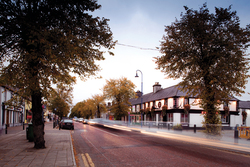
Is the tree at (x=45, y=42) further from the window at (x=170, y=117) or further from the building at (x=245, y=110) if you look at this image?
the building at (x=245, y=110)

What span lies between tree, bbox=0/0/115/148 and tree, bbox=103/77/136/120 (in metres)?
38.5

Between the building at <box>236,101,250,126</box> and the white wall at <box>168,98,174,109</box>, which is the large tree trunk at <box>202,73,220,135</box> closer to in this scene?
the white wall at <box>168,98,174,109</box>

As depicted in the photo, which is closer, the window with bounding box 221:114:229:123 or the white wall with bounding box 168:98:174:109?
the white wall with bounding box 168:98:174:109

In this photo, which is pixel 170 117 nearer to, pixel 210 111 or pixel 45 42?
pixel 210 111

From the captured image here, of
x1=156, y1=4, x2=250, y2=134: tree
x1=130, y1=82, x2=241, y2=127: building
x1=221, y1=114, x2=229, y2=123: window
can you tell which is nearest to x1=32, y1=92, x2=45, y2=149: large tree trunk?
x1=156, y1=4, x2=250, y2=134: tree

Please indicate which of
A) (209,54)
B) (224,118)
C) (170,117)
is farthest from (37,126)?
(224,118)

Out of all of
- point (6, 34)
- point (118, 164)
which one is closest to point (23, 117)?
point (6, 34)

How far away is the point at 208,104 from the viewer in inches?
693

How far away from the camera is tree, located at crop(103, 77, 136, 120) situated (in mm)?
49656

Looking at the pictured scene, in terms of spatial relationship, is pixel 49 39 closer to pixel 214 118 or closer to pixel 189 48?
pixel 189 48

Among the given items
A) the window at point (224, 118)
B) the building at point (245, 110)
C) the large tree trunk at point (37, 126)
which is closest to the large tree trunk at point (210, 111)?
the large tree trunk at point (37, 126)

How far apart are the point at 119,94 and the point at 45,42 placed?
42.4 metres

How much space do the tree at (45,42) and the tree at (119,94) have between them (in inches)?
1517

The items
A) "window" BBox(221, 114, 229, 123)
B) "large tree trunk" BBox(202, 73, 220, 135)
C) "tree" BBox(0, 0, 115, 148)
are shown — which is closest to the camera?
"tree" BBox(0, 0, 115, 148)
